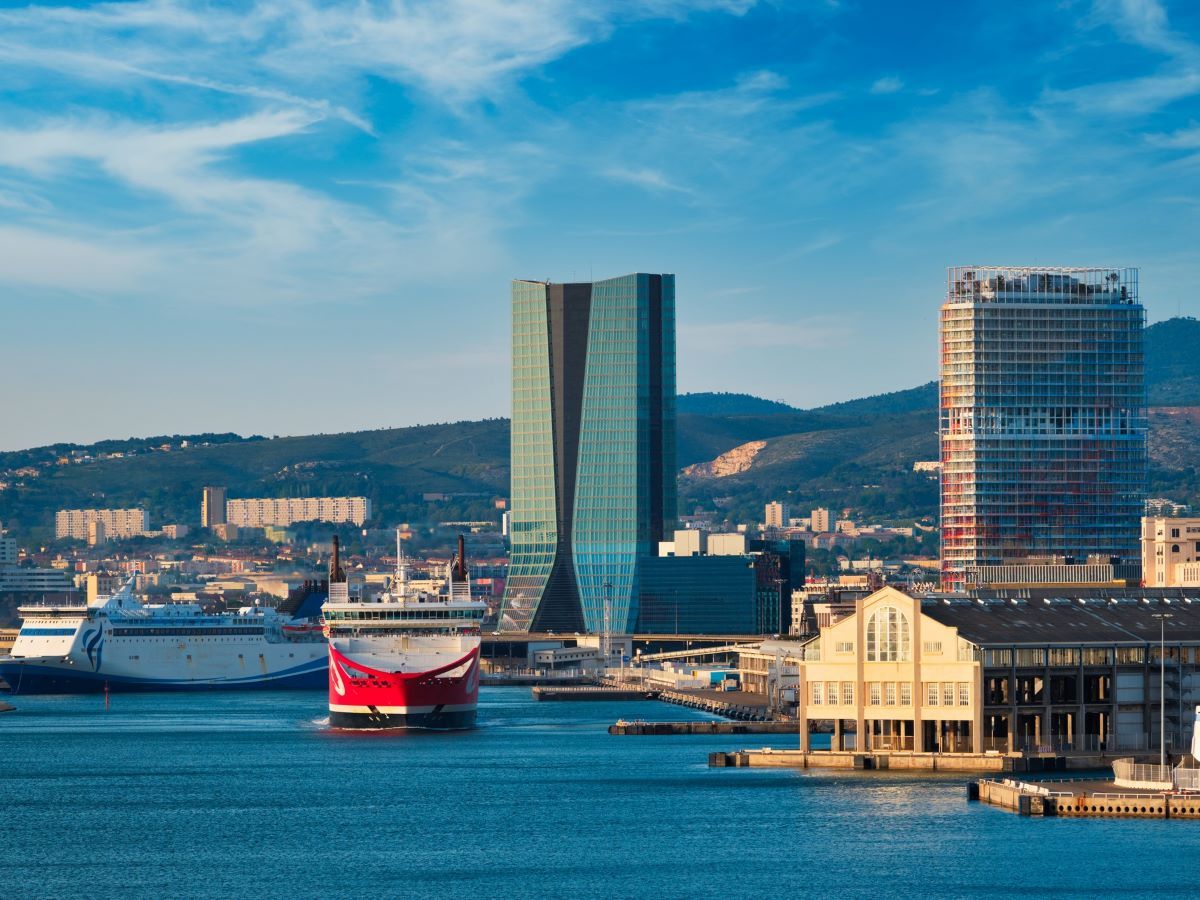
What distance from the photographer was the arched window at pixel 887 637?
10938 cm

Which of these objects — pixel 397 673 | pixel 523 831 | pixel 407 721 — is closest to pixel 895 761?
pixel 523 831

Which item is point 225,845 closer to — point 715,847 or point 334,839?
point 334,839

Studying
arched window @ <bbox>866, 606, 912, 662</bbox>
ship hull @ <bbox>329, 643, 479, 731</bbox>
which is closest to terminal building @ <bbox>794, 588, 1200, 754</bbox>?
arched window @ <bbox>866, 606, 912, 662</bbox>

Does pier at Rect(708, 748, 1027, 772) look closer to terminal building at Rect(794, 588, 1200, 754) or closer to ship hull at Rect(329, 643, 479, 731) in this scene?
terminal building at Rect(794, 588, 1200, 754)

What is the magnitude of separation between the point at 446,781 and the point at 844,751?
1680 cm

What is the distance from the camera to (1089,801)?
3548 inches

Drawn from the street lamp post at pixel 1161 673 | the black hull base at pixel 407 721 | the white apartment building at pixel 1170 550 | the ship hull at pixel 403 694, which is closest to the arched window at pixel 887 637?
the street lamp post at pixel 1161 673

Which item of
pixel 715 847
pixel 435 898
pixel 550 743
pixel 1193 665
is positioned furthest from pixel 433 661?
pixel 435 898

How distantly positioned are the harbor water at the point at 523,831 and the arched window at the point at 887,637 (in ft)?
16.8

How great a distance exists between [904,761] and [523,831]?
1997 centimetres

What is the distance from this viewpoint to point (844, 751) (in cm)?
11250

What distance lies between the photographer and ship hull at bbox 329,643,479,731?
14362 cm

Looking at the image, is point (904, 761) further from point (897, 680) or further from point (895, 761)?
point (897, 680)

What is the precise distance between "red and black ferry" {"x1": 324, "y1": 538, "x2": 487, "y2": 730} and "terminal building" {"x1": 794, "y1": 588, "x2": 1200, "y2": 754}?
3604 cm
